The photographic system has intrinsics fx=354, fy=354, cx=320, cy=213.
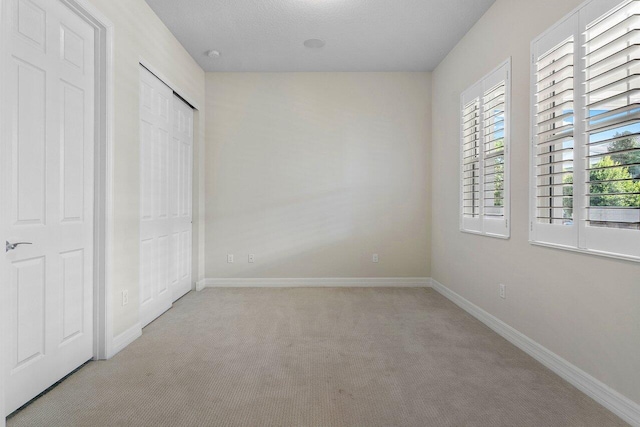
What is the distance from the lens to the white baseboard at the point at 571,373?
186cm

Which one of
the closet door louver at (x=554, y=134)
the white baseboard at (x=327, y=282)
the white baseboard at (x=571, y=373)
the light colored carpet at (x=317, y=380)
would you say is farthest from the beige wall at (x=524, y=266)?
the white baseboard at (x=327, y=282)

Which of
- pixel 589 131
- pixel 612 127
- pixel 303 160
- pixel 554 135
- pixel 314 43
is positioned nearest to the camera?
pixel 612 127

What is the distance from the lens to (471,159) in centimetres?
375

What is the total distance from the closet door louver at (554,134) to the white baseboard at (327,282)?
99.4 inches

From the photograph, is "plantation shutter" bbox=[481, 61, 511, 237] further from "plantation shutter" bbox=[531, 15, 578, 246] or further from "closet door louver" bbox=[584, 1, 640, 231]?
"closet door louver" bbox=[584, 1, 640, 231]

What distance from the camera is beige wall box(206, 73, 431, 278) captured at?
4.89 m

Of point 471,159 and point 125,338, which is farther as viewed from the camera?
point 471,159

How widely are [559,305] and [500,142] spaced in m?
1.49

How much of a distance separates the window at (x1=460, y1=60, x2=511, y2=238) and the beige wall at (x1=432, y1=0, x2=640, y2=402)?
0.34ft

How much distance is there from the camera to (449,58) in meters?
4.29

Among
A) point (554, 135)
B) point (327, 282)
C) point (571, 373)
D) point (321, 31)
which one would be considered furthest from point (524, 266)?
point (321, 31)

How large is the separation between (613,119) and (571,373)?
1.56m

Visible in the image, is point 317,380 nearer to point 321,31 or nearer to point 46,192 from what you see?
point 46,192

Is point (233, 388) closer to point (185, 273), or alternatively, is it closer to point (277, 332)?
point (277, 332)
